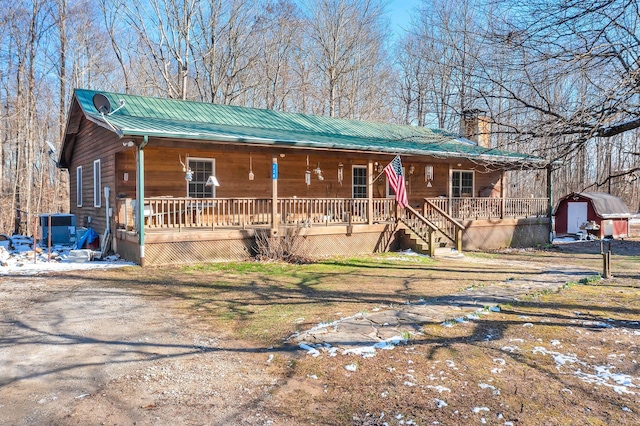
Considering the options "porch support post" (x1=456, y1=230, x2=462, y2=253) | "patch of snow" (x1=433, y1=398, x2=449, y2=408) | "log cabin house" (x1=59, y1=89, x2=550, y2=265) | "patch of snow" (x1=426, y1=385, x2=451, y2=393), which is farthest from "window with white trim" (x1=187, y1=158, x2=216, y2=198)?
"patch of snow" (x1=433, y1=398, x2=449, y2=408)

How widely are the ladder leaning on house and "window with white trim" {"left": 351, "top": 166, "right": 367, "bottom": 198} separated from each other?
2459 millimetres

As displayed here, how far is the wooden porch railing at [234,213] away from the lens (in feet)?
39.3

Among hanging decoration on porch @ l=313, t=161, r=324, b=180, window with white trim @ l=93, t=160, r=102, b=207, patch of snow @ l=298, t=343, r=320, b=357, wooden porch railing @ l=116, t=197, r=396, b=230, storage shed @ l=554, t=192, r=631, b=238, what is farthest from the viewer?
storage shed @ l=554, t=192, r=631, b=238

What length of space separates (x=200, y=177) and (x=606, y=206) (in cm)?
1965

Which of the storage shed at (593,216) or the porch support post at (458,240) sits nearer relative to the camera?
the porch support post at (458,240)

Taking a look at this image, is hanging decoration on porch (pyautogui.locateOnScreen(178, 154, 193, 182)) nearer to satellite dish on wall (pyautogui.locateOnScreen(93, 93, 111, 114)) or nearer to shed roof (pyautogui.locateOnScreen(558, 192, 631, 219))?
satellite dish on wall (pyautogui.locateOnScreen(93, 93, 111, 114))

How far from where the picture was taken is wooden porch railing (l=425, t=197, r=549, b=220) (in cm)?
1700

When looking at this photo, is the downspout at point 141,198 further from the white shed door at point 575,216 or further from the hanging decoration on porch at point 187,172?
the white shed door at point 575,216

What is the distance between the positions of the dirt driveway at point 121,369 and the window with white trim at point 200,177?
23.8 feet

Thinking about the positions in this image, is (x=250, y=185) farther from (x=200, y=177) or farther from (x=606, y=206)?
(x=606, y=206)

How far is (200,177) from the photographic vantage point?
47.1ft

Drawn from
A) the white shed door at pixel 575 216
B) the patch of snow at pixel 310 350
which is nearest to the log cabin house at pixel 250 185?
the white shed door at pixel 575 216

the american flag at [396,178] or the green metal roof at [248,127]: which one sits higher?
the green metal roof at [248,127]

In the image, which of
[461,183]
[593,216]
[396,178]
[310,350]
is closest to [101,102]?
[396,178]
